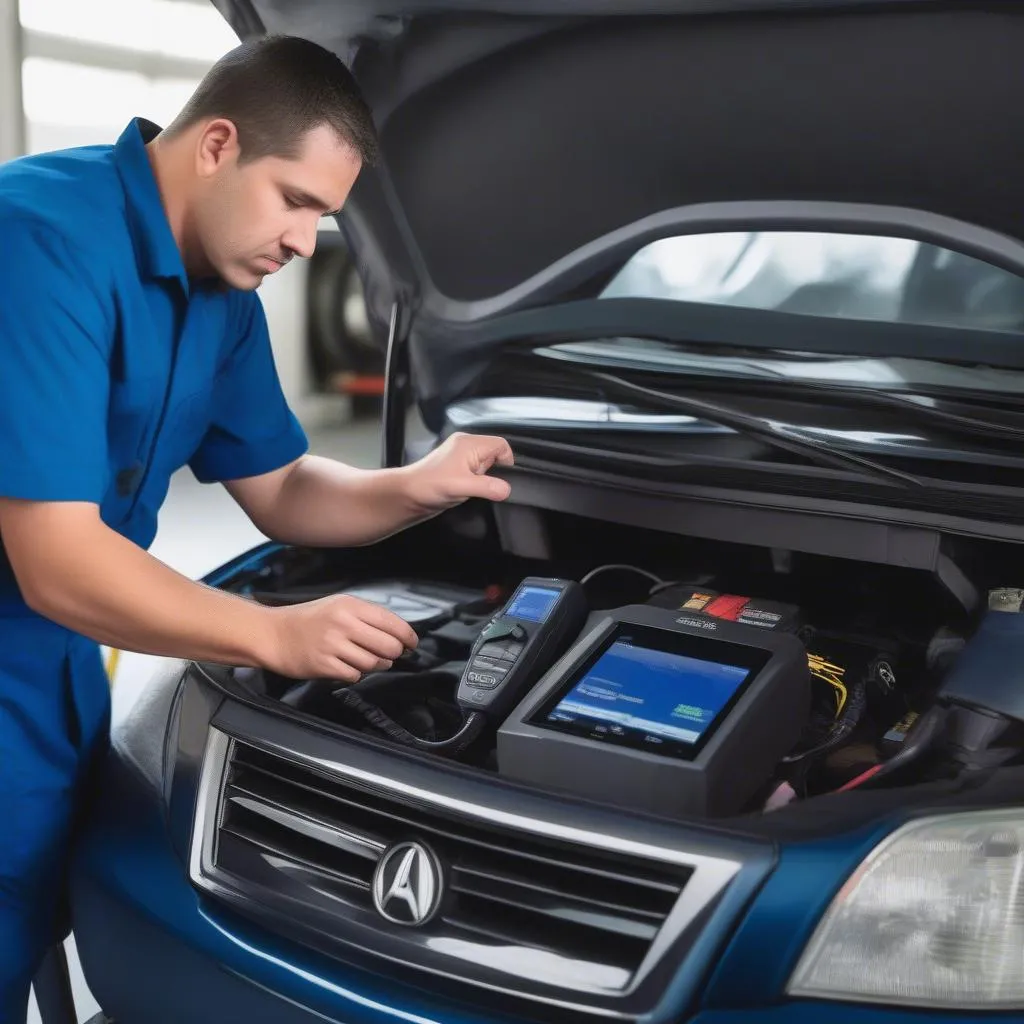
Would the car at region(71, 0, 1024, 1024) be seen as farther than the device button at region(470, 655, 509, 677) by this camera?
No

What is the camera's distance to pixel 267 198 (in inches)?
48.2

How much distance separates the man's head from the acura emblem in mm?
616

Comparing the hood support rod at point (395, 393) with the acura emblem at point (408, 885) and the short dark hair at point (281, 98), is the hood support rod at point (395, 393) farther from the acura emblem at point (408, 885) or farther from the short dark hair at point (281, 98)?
the acura emblem at point (408, 885)

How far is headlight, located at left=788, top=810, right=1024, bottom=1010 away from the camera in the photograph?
35.1 inches

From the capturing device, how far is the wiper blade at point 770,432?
1.31m

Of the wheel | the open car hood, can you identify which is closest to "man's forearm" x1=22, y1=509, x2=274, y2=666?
the open car hood

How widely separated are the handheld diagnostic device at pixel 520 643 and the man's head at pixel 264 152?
0.43 meters

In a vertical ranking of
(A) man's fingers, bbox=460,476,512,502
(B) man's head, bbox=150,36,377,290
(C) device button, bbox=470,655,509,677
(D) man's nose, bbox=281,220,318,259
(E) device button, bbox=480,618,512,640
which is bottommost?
(C) device button, bbox=470,655,509,677

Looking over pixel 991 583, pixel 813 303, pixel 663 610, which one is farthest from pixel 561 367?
pixel 991 583

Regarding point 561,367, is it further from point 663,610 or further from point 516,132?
point 663,610

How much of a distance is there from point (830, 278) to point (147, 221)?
818 millimetres

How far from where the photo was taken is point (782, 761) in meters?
1.11

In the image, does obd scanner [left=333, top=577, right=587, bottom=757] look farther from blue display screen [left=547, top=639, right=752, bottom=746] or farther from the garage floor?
the garage floor

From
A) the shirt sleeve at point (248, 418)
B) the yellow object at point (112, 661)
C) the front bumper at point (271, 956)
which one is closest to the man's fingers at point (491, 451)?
the shirt sleeve at point (248, 418)
